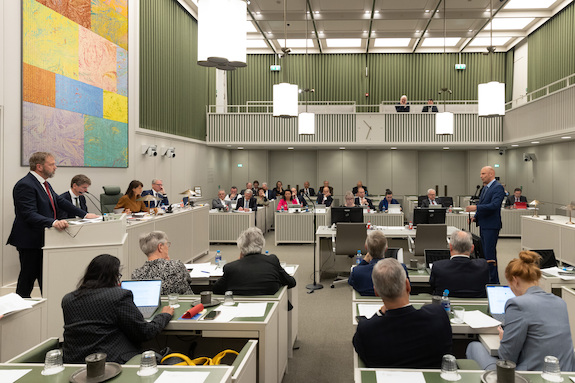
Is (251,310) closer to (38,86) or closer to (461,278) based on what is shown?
(461,278)

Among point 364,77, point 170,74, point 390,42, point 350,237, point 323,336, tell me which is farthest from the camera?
point 364,77

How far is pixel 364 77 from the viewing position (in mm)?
17094

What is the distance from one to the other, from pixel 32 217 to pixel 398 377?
158 inches

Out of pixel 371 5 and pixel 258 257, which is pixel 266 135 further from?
pixel 258 257

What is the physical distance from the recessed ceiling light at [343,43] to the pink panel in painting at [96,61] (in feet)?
32.0

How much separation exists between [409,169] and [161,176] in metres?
A: 10.2

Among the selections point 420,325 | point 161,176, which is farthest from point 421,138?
point 420,325

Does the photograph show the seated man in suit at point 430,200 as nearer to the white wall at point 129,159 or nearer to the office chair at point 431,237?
the office chair at point 431,237

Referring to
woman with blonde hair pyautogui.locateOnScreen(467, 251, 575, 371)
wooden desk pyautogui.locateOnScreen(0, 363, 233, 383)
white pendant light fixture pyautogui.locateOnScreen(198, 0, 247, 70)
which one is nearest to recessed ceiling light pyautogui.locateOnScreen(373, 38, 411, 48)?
white pendant light fixture pyautogui.locateOnScreen(198, 0, 247, 70)

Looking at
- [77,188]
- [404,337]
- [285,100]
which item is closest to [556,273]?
[404,337]

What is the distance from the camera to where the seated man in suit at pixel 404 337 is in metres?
2.20

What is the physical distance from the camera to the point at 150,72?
10156 mm

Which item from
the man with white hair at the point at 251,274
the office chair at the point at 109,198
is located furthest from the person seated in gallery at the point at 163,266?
the office chair at the point at 109,198

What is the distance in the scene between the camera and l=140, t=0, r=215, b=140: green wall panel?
9977 millimetres
